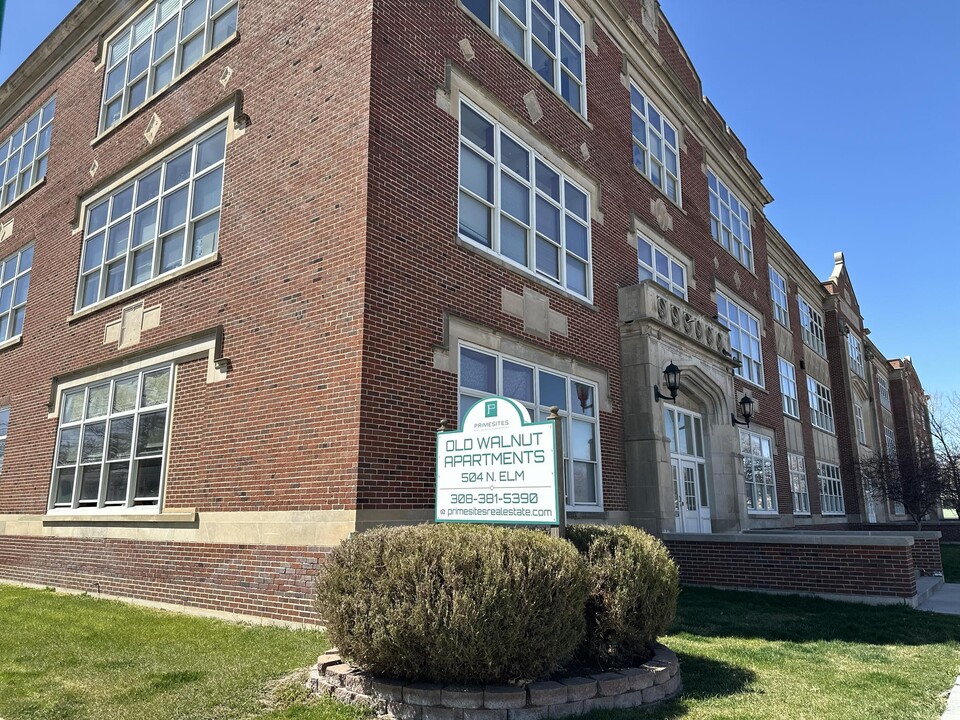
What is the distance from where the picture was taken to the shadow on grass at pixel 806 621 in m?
8.84

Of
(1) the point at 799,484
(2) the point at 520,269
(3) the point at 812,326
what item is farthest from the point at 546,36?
(3) the point at 812,326

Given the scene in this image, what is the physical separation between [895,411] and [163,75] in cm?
5151

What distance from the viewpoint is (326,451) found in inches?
352

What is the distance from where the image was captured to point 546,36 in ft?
47.9

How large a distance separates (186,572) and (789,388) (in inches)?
902

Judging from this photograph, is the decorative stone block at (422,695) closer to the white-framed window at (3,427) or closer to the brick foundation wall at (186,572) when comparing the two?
the brick foundation wall at (186,572)

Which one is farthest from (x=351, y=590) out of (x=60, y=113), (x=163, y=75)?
(x=60, y=113)

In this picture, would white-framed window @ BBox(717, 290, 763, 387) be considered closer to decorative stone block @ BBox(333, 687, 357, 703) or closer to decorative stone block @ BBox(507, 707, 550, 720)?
decorative stone block @ BBox(507, 707, 550, 720)

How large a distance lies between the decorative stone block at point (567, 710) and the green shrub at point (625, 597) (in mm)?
820

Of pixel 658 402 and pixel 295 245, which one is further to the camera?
pixel 658 402

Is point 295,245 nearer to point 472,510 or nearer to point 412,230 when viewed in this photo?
point 412,230

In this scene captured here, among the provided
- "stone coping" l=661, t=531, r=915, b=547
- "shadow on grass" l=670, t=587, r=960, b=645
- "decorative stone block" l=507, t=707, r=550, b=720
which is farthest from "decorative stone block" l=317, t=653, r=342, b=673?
"stone coping" l=661, t=531, r=915, b=547

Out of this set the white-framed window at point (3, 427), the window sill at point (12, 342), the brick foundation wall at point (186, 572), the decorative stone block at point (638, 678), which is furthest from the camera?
the window sill at point (12, 342)

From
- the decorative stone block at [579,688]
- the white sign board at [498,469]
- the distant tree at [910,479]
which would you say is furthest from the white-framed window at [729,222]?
the decorative stone block at [579,688]
